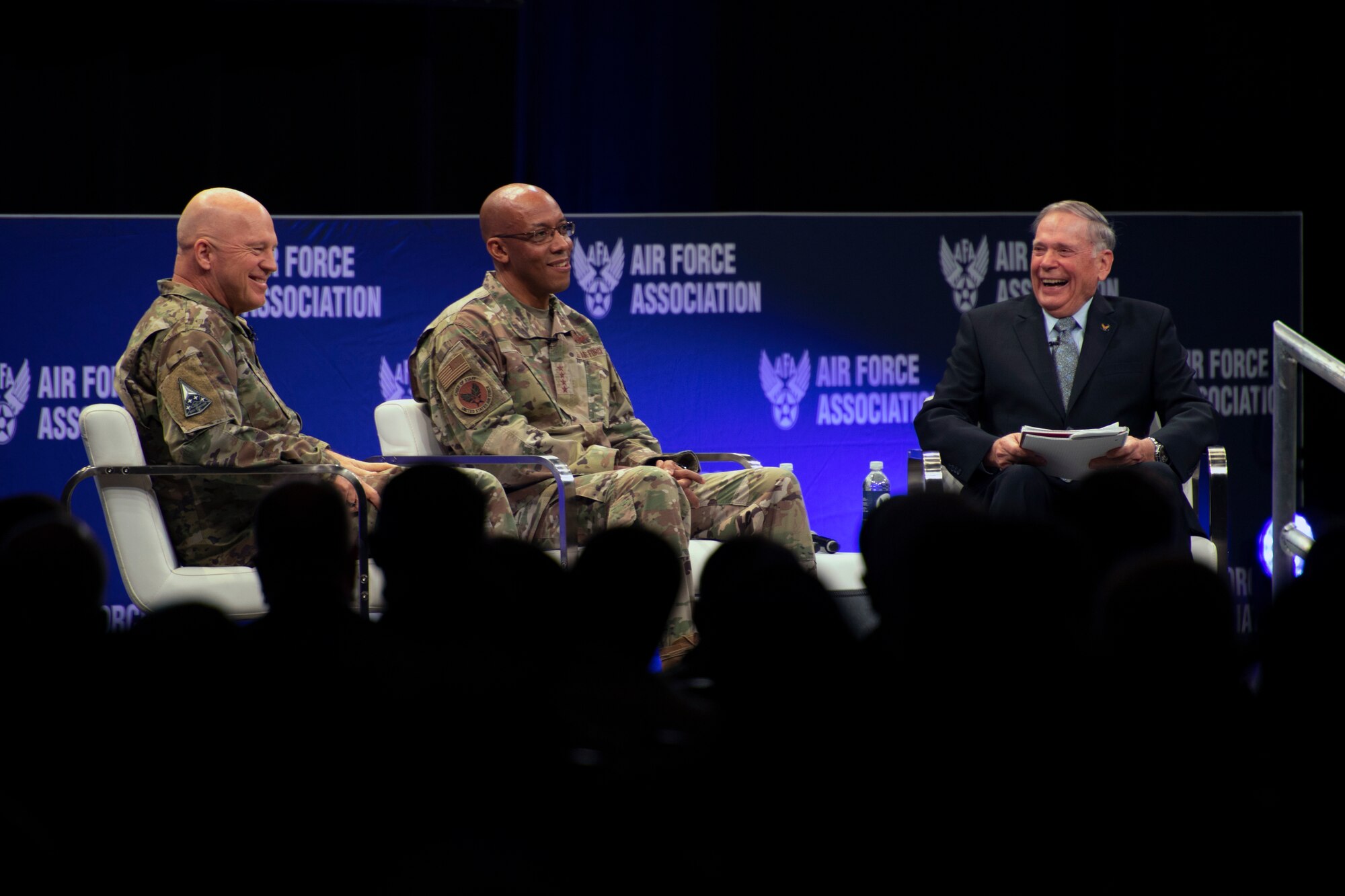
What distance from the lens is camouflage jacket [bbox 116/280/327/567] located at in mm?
3598

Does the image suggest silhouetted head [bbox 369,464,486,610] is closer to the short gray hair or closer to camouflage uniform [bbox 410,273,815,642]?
camouflage uniform [bbox 410,273,815,642]

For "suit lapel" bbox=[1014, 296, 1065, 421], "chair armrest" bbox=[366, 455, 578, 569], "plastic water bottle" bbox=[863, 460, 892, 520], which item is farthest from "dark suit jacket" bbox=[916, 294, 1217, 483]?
"chair armrest" bbox=[366, 455, 578, 569]

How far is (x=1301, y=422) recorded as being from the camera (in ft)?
18.0

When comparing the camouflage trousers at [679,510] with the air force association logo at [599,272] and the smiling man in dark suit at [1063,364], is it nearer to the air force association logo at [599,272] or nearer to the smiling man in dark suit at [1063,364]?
the smiling man in dark suit at [1063,364]

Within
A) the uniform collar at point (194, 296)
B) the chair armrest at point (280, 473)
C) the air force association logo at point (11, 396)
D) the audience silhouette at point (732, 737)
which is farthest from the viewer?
the air force association logo at point (11, 396)

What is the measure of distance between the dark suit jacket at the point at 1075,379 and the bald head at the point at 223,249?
1.83m

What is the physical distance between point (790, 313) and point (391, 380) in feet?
4.49

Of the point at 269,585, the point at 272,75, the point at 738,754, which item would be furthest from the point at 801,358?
the point at 738,754

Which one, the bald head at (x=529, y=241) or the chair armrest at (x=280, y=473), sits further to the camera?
the bald head at (x=529, y=241)

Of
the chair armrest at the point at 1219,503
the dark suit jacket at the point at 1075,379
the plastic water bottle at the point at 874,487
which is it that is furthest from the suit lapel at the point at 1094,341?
the plastic water bottle at the point at 874,487

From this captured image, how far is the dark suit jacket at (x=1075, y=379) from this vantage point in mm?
4383

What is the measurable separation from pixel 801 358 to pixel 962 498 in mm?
3344

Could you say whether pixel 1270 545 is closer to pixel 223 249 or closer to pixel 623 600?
pixel 223 249

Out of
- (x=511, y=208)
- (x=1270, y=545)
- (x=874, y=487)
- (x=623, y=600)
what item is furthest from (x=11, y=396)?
(x=623, y=600)
